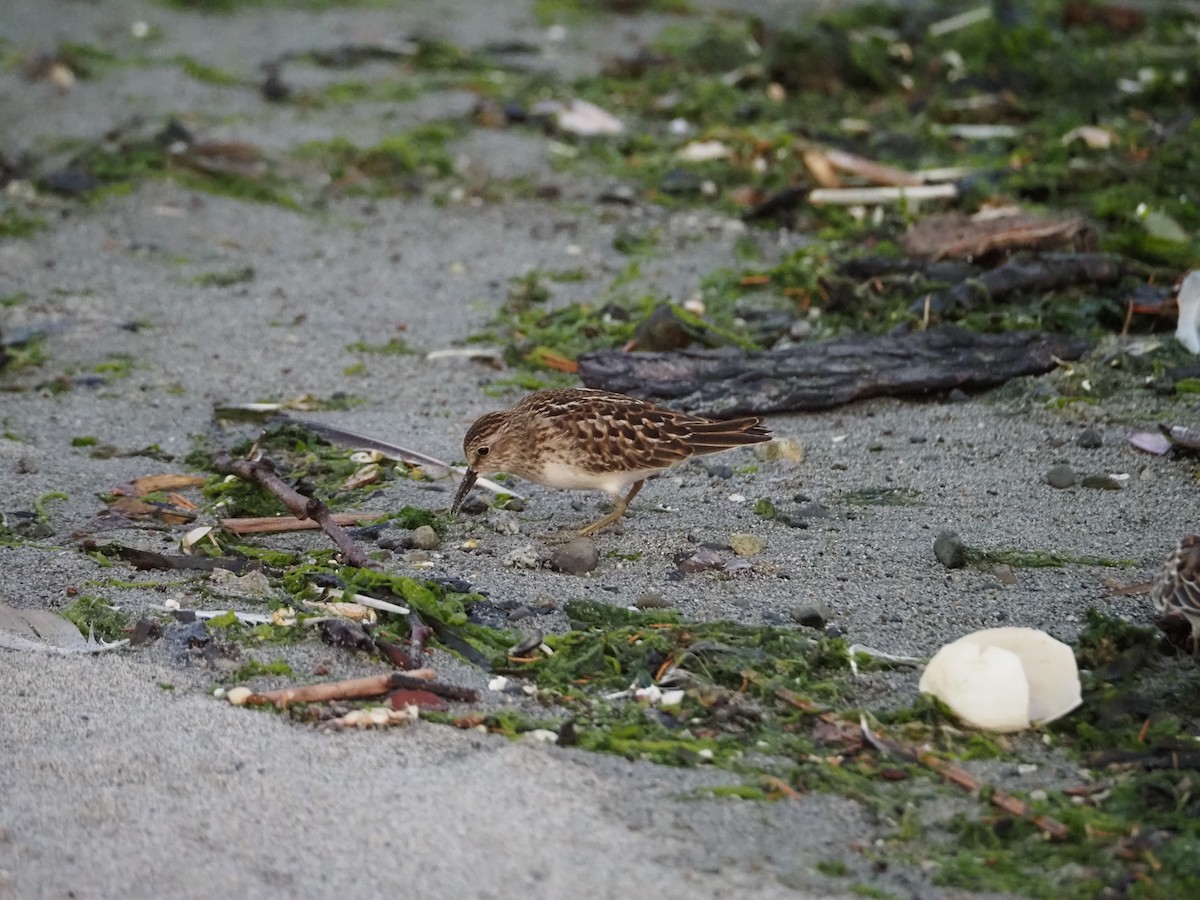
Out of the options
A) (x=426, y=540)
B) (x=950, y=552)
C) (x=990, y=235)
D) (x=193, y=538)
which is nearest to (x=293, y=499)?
(x=193, y=538)

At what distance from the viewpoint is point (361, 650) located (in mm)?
5160

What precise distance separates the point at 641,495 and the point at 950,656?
96.4 inches

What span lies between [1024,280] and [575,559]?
140 inches

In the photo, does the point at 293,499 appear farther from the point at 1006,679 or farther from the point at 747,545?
the point at 1006,679

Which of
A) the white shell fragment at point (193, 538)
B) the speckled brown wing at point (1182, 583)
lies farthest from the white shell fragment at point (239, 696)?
the speckled brown wing at point (1182, 583)

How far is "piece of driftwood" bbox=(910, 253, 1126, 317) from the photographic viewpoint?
8.38m

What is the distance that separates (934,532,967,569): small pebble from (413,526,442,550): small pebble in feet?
6.25

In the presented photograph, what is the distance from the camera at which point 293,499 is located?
641 cm

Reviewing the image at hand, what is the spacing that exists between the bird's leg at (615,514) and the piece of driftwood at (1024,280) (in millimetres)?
2401

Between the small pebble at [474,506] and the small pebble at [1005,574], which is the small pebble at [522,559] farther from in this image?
the small pebble at [1005,574]

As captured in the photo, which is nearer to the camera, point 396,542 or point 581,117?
point 396,542

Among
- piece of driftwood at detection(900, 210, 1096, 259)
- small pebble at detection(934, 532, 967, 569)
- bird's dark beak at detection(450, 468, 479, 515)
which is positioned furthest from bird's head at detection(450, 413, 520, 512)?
piece of driftwood at detection(900, 210, 1096, 259)

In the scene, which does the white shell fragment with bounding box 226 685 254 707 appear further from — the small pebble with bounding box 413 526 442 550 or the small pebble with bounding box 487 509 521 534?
the small pebble with bounding box 487 509 521 534

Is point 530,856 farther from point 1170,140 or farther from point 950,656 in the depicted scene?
point 1170,140
